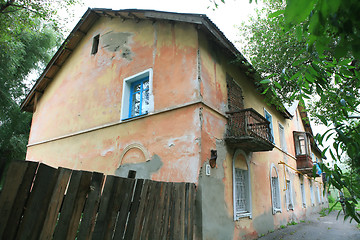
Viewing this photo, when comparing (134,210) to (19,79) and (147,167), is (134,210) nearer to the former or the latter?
(147,167)

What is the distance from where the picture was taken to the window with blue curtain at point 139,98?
27.7 feet

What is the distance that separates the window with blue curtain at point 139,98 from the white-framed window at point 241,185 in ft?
12.0

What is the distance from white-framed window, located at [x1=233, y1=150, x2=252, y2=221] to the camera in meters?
7.68

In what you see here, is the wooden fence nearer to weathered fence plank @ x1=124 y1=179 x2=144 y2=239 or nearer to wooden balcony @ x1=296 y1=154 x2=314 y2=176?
weathered fence plank @ x1=124 y1=179 x2=144 y2=239

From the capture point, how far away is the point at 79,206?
2.94 metres

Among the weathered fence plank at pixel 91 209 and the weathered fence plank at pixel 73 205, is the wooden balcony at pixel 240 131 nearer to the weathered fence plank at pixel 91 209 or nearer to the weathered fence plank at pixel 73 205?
the weathered fence plank at pixel 91 209

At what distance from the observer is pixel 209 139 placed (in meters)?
6.76

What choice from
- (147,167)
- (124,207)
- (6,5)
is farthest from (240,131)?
(6,5)

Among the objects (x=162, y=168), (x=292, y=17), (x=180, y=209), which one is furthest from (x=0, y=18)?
(x=292, y=17)

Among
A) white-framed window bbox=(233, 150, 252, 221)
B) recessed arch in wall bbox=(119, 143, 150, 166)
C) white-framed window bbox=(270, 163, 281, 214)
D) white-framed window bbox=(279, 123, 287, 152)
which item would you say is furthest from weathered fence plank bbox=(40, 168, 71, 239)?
white-framed window bbox=(279, 123, 287, 152)

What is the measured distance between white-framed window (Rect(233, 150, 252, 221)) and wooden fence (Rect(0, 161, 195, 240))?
11.6 ft

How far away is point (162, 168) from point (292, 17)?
20.6 ft

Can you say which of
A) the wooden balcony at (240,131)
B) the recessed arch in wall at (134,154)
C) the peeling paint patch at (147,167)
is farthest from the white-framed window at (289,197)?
the recessed arch in wall at (134,154)

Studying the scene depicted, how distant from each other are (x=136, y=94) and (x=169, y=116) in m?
2.33
